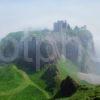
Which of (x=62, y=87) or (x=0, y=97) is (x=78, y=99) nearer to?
(x=62, y=87)

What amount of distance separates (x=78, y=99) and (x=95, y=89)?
654 inches

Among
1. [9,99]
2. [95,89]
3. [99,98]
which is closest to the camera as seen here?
[99,98]

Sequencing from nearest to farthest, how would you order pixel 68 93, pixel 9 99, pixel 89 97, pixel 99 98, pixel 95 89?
pixel 99 98, pixel 89 97, pixel 95 89, pixel 68 93, pixel 9 99

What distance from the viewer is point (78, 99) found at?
134 metres

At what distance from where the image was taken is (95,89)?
149250mm

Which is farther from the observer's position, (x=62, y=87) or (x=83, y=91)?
(x=62, y=87)

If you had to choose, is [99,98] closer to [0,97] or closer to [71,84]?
[71,84]

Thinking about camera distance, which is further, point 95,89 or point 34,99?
point 34,99

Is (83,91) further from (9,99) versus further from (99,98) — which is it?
(9,99)

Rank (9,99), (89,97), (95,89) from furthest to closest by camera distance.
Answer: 1. (9,99)
2. (95,89)
3. (89,97)

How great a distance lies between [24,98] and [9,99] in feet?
26.9

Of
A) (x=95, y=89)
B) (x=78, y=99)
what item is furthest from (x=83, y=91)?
(x=78, y=99)

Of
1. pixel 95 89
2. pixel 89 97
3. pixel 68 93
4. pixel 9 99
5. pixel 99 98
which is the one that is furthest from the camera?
pixel 9 99

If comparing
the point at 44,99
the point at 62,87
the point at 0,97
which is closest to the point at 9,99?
the point at 0,97
